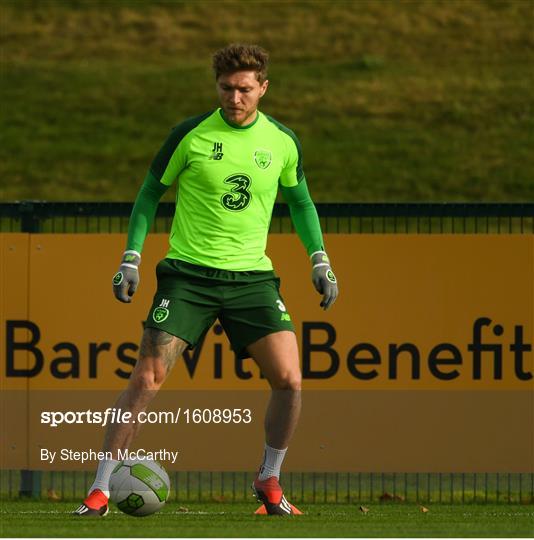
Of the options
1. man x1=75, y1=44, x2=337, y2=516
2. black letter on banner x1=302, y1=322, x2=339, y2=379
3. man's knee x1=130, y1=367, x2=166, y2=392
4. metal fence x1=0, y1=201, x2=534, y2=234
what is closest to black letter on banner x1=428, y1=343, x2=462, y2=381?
black letter on banner x1=302, y1=322, x2=339, y2=379

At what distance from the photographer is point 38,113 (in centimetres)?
2962

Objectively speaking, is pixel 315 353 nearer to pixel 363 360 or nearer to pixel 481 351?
pixel 363 360

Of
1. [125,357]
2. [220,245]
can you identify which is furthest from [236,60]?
[125,357]

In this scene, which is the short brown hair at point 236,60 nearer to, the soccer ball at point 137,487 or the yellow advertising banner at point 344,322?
the soccer ball at point 137,487

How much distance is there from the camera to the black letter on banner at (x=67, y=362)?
10336 millimetres

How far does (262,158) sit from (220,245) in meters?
0.48

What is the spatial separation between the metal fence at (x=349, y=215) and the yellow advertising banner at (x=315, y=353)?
0.64ft

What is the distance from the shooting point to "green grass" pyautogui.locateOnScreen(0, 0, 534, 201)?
2586 cm

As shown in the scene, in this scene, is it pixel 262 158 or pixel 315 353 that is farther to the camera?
pixel 315 353

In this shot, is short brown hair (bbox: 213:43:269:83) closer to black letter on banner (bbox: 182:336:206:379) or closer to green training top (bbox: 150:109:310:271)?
green training top (bbox: 150:109:310:271)

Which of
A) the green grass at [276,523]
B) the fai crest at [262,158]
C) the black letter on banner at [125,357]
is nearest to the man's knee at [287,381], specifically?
the green grass at [276,523]

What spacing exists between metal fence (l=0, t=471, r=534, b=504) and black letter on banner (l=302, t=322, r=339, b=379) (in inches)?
26.1

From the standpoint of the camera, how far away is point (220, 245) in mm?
8203

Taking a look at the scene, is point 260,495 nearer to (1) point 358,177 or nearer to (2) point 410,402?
(2) point 410,402
